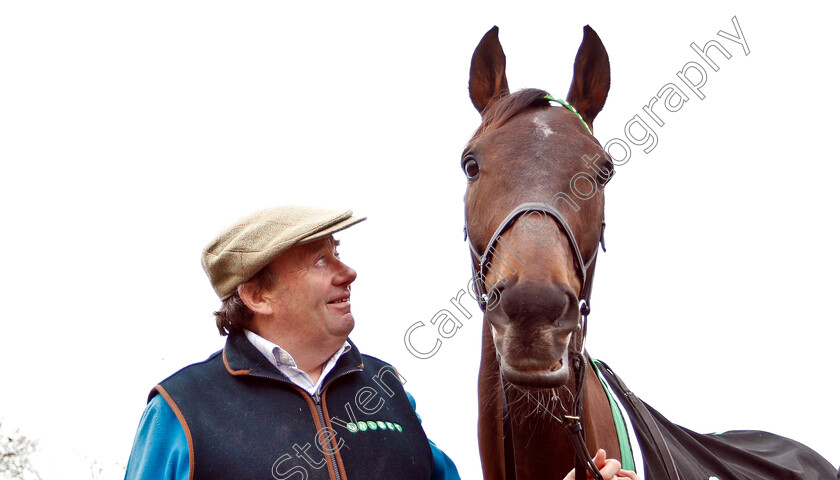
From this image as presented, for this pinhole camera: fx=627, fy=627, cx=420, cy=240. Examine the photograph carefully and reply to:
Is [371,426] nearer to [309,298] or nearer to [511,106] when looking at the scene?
[309,298]

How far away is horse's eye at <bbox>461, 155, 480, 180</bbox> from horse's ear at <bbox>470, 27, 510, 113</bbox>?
2.23 ft

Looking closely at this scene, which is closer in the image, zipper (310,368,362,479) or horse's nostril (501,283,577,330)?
horse's nostril (501,283,577,330)

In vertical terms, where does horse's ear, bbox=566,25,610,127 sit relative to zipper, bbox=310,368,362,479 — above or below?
above

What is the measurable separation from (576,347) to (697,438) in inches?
72.6

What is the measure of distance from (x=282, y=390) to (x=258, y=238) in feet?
2.14

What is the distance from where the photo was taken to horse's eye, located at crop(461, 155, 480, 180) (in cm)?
292

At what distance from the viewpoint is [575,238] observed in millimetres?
2580

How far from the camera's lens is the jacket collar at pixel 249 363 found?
2.61m

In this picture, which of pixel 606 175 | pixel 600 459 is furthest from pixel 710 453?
pixel 606 175

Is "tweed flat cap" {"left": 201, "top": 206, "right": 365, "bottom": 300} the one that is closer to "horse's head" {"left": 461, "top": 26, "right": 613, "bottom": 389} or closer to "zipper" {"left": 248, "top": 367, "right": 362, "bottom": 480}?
"zipper" {"left": 248, "top": 367, "right": 362, "bottom": 480}

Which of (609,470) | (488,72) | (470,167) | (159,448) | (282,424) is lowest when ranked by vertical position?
(159,448)

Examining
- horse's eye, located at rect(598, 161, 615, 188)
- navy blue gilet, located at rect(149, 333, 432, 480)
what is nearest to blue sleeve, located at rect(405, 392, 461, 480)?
navy blue gilet, located at rect(149, 333, 432, 480)

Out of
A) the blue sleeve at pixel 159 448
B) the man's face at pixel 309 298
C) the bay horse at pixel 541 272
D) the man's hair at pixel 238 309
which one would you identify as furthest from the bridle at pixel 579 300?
the blue sleeve at pixel 159 448

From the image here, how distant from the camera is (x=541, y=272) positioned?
2170 mm
